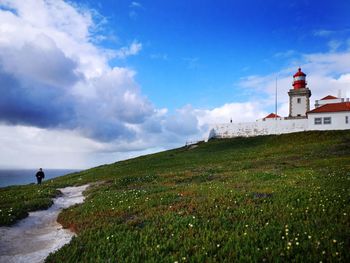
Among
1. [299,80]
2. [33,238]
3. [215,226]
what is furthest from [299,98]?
[33,238]

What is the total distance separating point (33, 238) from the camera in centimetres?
1297

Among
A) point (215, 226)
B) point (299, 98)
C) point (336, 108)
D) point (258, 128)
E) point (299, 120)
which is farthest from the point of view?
point (299, 98)

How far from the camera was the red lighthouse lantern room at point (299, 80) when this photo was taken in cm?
8831

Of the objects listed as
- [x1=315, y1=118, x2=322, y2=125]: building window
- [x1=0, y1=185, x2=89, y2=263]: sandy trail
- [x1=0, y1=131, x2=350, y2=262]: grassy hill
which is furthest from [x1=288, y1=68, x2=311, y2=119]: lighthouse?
[x1=0, y1=185, x2=89, y2=263]: sandy trail

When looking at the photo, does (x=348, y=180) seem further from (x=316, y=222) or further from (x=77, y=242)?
(x=77, y=242)

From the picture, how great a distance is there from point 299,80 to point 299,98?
5.97 m

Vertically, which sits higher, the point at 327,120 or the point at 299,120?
the point at 299,120

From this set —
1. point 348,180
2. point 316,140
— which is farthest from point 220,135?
point 348,180

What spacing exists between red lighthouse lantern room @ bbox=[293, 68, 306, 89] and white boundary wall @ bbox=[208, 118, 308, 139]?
1467 centimetres

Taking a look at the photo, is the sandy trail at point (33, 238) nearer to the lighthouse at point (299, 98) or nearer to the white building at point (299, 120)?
the white building at point (299, 120)

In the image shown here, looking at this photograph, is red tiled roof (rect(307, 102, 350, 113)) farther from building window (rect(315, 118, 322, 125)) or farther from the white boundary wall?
the white boundary wall

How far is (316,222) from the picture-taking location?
10430 mm

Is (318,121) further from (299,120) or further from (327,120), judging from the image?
(299,120)

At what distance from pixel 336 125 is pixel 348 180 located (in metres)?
60.8
